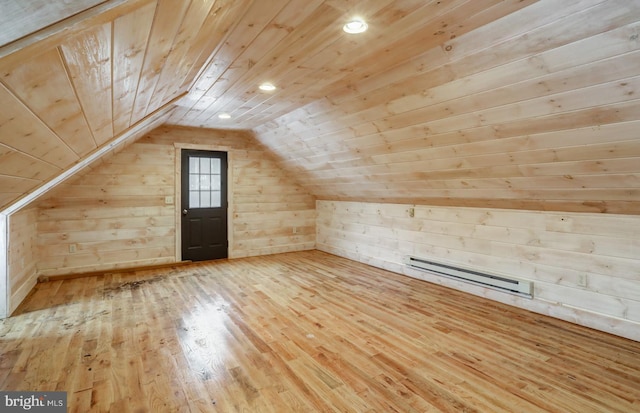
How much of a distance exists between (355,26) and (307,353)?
89.8 inches

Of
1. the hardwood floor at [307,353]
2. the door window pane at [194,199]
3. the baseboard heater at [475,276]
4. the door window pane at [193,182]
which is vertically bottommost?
the hardwood floor at [307,353]

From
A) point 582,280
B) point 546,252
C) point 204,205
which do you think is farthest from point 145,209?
point 582,280

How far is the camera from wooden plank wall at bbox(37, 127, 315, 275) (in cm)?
450

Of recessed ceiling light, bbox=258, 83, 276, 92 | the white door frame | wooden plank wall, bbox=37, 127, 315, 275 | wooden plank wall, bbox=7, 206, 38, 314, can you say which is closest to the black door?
wooden plank wall, bbox=37, 127, 315, 275

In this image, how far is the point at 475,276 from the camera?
12.5ft

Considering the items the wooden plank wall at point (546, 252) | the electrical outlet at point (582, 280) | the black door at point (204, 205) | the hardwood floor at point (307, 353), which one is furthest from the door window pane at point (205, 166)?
the electrical outlet at point (582, 280)

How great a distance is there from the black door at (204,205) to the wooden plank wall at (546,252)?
9.42ft

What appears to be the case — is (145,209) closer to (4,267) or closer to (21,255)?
(21,255)

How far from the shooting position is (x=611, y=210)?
9.18ft

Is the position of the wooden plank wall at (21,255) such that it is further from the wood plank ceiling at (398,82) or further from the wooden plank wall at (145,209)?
the wood plank ceiling at (398,82)

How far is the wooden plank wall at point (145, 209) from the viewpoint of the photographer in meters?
4.50

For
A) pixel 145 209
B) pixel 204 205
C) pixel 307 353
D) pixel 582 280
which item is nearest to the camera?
pixel 307 353

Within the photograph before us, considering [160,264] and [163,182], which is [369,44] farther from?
[160,264]

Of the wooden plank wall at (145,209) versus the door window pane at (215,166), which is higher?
the door window pane at (215,166)
